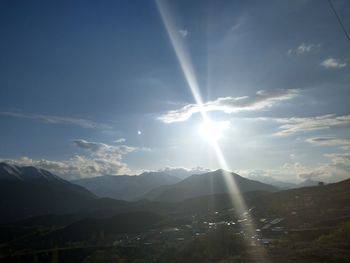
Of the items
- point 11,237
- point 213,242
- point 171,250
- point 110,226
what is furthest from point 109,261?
point 11,237

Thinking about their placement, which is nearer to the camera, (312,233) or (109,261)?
(312,233)

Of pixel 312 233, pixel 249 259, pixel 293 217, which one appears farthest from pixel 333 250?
pixel 293 217

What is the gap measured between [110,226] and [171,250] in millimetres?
115839

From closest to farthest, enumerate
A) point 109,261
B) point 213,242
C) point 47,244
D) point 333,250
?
1. point 333,250
2. point 213,242
3. point 109,261
4. point 47,244

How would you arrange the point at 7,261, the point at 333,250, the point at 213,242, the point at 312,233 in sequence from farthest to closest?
the point at 7,261 → the point at 312,233 → the point at 213,242 → the point at 333,250

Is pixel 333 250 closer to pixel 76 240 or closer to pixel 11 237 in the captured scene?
pixel 76 240

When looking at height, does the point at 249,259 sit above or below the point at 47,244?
below

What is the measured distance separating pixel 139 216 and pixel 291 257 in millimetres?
141977

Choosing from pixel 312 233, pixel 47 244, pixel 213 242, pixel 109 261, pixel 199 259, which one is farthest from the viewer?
pixel 47 244

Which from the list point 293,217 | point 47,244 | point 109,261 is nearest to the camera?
point 109,261

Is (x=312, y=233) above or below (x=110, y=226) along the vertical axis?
below

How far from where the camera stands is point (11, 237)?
155 meters

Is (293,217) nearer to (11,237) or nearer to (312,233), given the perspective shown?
(312,233)

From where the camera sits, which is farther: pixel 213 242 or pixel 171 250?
pixel 171 250
